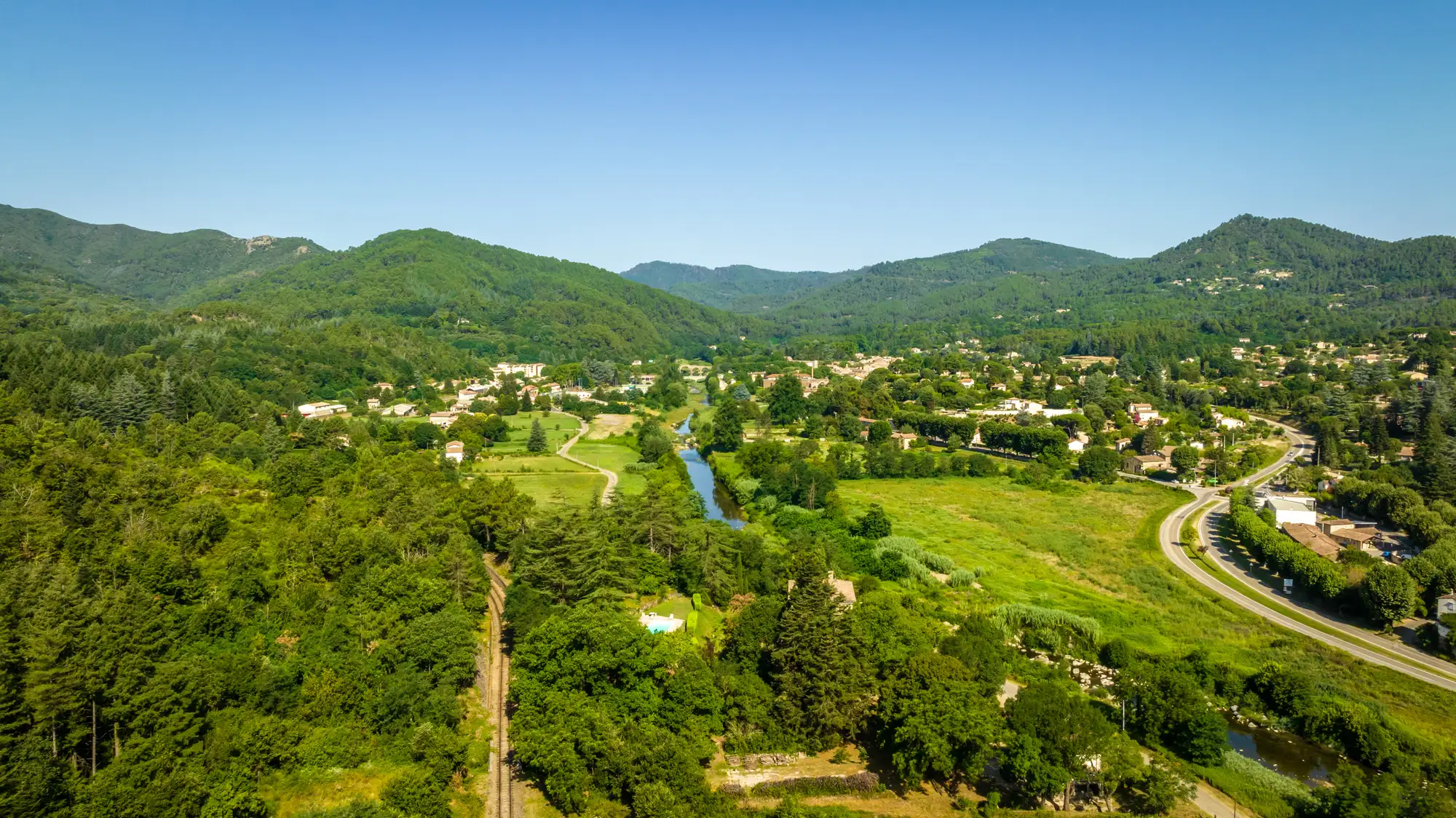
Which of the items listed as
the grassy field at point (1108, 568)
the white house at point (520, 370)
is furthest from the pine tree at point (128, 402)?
the white house at point (520, 370)

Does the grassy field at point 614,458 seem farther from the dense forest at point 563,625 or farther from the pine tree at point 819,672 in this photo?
the pine tree at point 819,672

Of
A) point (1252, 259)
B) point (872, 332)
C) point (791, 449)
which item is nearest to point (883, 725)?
point (791, 449)

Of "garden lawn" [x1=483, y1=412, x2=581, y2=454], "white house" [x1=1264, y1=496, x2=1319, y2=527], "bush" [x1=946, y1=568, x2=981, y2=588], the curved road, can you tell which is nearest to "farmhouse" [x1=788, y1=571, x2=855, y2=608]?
"bush" [x1=946, y1=568, x2=981, y2=588]

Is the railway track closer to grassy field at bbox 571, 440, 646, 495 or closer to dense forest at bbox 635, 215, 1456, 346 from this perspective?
grassy field at bbox 571, 440, 646, 495

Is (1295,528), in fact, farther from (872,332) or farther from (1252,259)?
(1252,259)

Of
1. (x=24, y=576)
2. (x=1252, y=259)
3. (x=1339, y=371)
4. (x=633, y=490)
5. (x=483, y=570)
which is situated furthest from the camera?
(x=1252, y=259)

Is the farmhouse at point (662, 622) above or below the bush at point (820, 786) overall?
above

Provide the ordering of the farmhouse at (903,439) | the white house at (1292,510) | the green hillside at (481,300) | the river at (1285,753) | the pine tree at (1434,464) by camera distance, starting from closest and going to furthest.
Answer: the river at (1285,753)
the white house at (1292,510)
the pine tree at (1434,464)
the farmhouse at (903,439)
the green hillside at (481,300)
